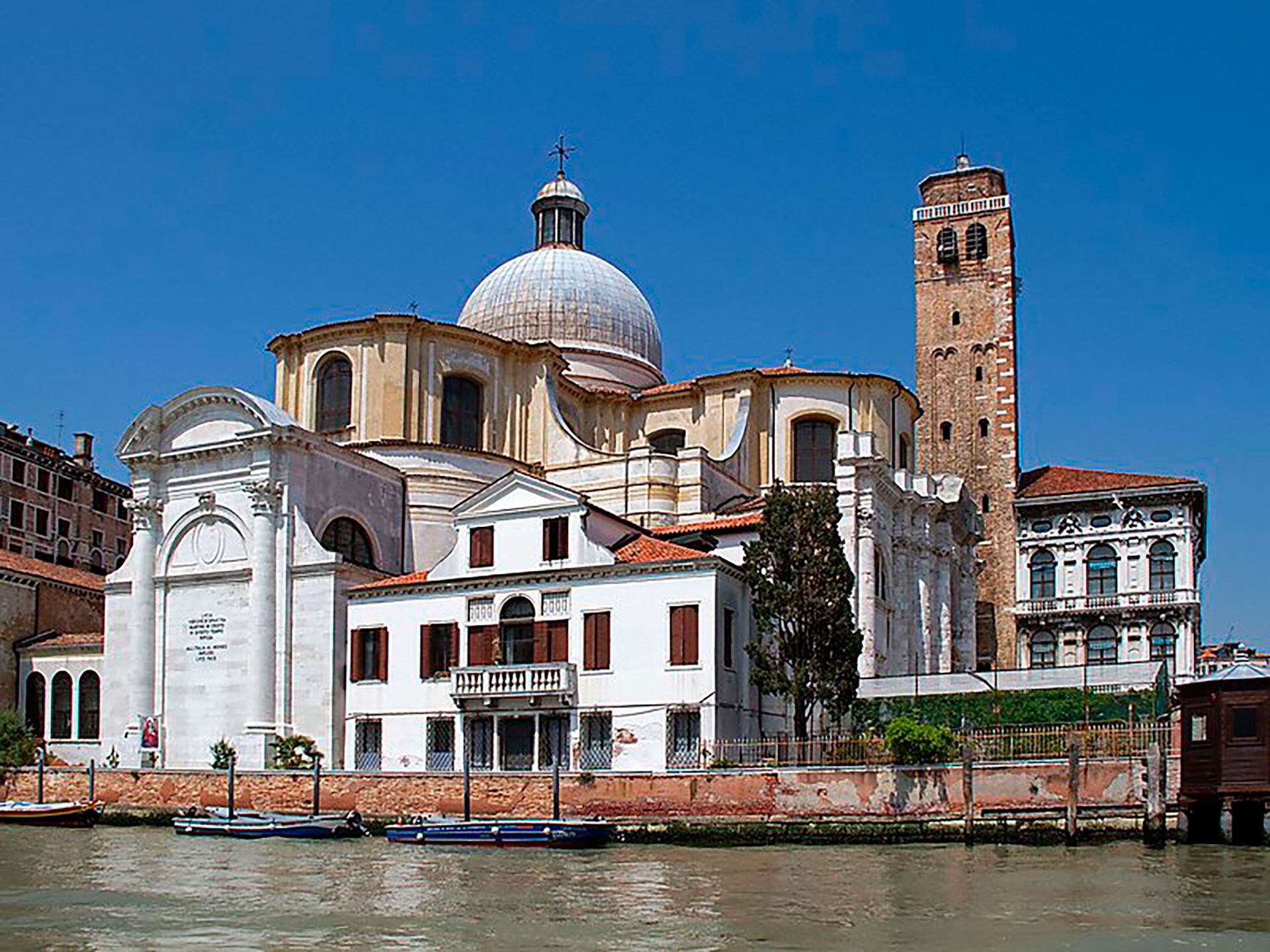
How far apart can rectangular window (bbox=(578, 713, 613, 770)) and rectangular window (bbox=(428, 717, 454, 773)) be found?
327 cm

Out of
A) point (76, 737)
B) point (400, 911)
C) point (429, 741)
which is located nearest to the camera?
point (400, 911)

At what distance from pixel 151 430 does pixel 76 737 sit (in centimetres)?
917

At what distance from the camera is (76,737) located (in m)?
45.7

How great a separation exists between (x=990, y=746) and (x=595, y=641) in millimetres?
9030

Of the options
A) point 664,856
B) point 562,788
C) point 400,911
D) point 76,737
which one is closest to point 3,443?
point 76,737

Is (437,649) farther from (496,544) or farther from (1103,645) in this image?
(1103,645)

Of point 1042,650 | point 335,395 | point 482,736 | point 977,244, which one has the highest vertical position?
point 977,244

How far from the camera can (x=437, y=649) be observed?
37.8 m

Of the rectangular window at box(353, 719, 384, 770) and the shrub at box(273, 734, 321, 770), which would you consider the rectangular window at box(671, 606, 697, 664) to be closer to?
the rectangular window at box(353, 719, 384, 770)

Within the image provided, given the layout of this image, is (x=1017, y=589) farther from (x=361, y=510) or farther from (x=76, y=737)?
(x=76, y=737)

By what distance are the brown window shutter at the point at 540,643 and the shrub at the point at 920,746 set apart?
8829 millimetres

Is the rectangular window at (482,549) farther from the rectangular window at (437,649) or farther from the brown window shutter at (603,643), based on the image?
the brown window shutter at (603,643)

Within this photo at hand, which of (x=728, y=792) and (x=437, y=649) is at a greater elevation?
(x=437, y=649)

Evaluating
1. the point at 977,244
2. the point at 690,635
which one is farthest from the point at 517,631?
the point at 977,244
